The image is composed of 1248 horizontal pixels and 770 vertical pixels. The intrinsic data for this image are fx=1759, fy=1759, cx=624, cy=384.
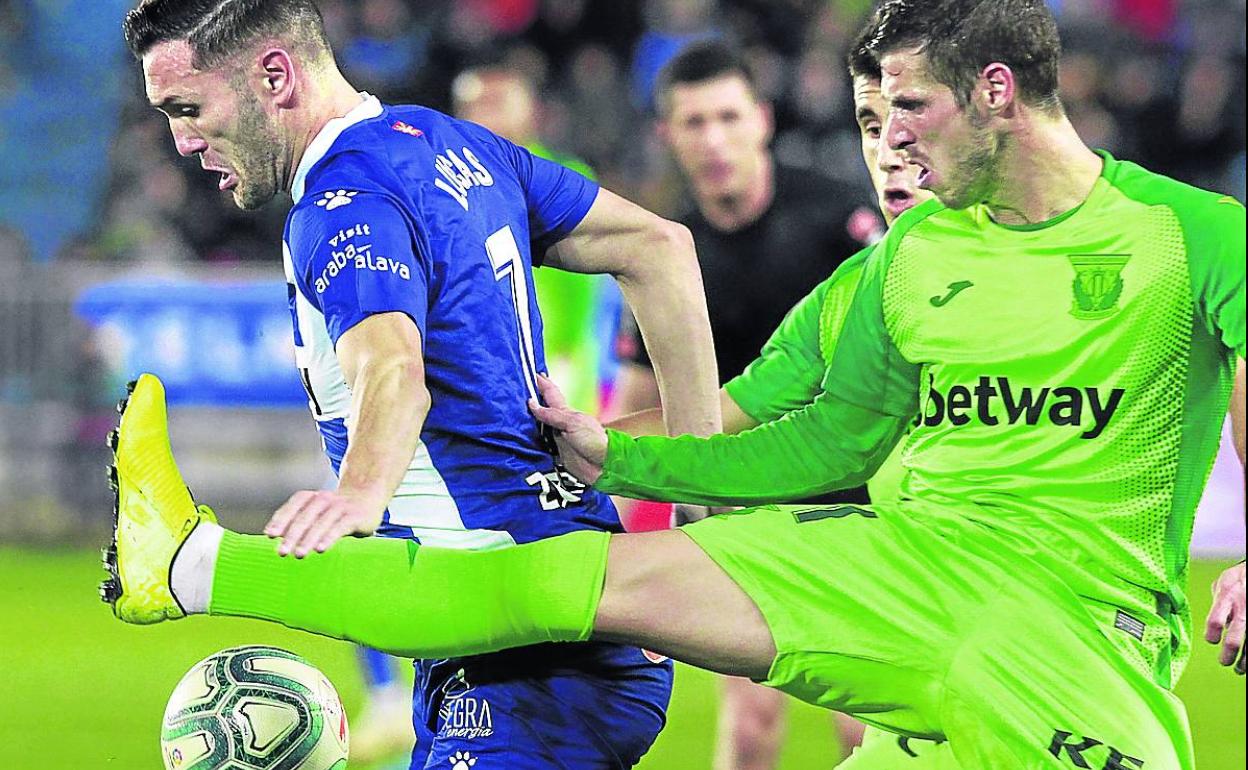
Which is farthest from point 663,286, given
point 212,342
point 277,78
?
point 212,342

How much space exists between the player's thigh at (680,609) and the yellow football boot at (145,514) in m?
0.80

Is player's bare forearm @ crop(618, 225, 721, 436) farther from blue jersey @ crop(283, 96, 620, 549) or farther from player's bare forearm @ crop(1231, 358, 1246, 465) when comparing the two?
player's bare forearm @ crop(1231, 358, 1246, 465)

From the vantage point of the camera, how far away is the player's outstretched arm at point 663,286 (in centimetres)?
405

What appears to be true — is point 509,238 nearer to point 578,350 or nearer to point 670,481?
point 670,481

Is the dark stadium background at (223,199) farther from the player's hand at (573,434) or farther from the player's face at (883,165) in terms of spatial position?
the player's hand at (573,434)

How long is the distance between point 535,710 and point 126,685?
5.27 m

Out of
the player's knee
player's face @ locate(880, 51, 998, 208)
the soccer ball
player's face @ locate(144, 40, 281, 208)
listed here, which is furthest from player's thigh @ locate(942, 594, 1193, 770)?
the player's knee

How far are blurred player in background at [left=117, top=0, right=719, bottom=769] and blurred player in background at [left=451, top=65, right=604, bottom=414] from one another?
4524 millimetres

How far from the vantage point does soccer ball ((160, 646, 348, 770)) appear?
387 centimetres

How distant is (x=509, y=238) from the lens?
12.2ft

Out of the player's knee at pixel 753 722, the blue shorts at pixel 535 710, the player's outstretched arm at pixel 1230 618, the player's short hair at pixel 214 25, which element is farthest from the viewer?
the player's knee at pixel 753 722

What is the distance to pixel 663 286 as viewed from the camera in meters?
4.09

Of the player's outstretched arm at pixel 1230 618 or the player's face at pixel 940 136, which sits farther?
the player's face at pixel 940 136

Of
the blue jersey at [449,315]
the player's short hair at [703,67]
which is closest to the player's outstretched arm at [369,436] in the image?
the blue jersey at [449,315]
